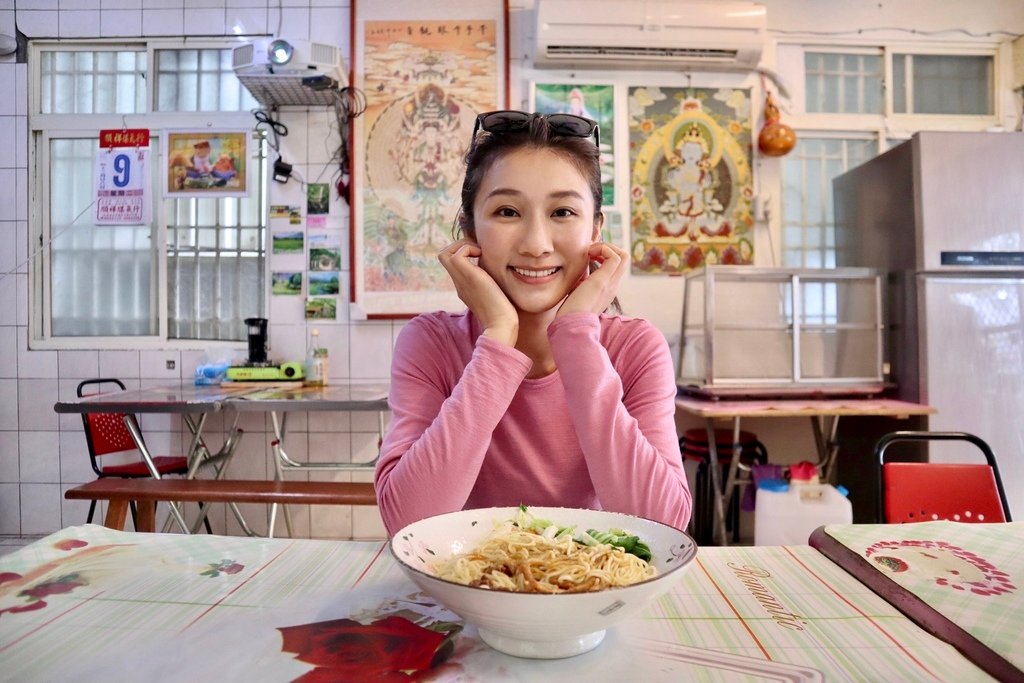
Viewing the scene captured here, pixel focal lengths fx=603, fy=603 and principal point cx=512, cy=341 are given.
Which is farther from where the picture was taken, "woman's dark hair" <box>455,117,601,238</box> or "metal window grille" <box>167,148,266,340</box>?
"metal window grille" <box>167,148,266,340</box>

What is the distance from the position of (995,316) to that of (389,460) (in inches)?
110

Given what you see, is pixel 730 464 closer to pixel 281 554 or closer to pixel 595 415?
pixel 595 415

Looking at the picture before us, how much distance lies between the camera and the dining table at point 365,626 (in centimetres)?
55

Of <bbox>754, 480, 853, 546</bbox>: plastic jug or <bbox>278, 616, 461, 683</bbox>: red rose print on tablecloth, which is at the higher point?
<bbox>278, 616, 461, 683</bbox>: red rose print on tablecloth

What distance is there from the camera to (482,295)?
1062 mm

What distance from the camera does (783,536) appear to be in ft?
7.79

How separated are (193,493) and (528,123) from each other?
1.42 m

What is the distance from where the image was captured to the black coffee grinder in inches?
115

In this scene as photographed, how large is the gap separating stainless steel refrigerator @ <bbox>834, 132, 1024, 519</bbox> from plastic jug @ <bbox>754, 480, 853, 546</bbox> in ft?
1.89

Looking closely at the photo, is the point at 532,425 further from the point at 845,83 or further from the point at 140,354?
the point at 845,83

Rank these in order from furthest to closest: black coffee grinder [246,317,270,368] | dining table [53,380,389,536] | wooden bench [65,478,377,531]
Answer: black coffee grinder [246,317,270,368], dining table [53,380,389,536], wooden bench [65,478,377,531]

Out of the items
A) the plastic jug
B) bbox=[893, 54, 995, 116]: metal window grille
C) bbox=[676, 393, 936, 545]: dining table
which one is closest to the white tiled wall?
bbox=[676, 393, 936, 545]: dining table

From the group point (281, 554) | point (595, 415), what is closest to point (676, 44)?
point (595, 415)

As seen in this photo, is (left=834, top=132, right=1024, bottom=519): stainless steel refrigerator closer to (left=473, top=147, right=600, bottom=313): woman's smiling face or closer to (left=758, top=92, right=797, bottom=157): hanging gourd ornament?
(left=758, top=92, right=797, bottom=157): hanging gourd ornament
